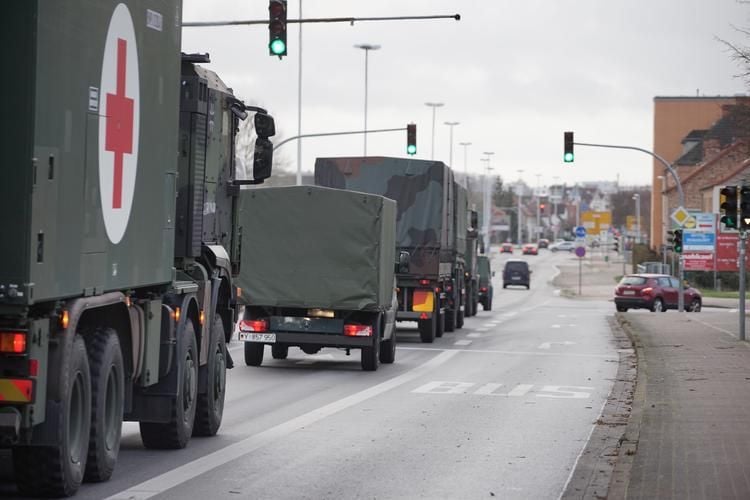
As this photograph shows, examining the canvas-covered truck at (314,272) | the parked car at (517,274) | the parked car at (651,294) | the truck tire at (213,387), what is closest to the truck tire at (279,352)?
the canvas-covered truck at (314,272)

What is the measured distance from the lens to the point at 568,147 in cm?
4947

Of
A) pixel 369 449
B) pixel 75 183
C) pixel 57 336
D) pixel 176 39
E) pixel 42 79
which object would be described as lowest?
pixel 369 449

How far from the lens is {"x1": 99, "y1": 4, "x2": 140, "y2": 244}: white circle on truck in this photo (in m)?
9.34

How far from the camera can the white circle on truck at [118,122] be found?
9.34 meters

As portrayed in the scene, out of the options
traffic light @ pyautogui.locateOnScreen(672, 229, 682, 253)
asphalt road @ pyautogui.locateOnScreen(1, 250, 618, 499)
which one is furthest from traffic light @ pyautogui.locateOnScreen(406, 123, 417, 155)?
asphalt road @ pyautogui.locateOnScreen(1, 250, 618, 499)

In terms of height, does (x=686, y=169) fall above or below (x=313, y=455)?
above

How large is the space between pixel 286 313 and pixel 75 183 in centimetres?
1380

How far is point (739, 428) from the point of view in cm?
1389

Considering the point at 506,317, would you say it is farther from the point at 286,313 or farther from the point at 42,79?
the point at 42,79

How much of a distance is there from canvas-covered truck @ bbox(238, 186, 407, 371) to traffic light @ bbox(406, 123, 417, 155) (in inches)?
1008

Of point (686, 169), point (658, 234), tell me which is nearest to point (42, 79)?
point (686, 169)

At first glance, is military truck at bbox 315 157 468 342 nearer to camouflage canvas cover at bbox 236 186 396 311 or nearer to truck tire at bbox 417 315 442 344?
truck tire at bbox 417 315 442 344

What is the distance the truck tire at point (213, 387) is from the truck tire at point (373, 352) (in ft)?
27.8

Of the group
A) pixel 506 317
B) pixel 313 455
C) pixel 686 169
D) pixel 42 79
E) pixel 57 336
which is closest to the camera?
pixel 42 79
